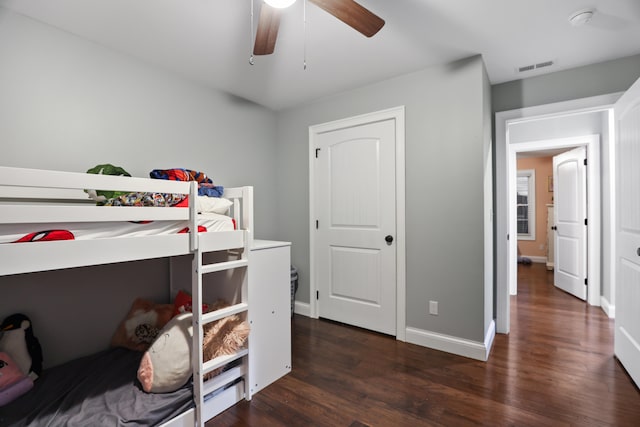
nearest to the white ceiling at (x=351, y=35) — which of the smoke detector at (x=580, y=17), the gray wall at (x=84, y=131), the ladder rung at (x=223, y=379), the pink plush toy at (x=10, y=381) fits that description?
the smoke detector at (x=580, y=17)

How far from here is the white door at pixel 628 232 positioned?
200 centimetres

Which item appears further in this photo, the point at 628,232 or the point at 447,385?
the point at 628,232

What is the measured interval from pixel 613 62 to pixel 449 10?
63.9 inches

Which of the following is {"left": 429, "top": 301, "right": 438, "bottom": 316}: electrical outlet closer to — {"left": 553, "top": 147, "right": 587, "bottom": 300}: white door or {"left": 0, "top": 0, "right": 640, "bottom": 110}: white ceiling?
{"left": 0, "top": 0, "right": 640, "bottom": 110}: white ceiling

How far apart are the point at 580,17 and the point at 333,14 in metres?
1.58

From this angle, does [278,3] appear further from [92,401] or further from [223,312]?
[92,401]

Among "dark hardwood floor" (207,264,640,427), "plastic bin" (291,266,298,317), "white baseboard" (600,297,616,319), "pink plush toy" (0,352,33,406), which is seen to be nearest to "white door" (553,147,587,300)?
"white baseboard" (600,297,616,319)

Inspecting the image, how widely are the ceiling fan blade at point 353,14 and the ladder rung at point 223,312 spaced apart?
1630mm

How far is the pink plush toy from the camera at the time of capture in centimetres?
158

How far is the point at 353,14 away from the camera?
1466 mm

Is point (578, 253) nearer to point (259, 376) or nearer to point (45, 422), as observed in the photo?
point (259, 376)

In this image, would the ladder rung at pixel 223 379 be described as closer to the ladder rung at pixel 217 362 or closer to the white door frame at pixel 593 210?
the ladder rung at pixel 217 362

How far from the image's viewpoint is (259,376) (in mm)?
2016

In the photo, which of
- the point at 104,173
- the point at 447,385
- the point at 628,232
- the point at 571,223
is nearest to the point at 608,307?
the point at 571,223
